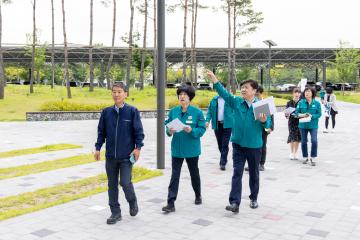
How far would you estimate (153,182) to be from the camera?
7.67 metres

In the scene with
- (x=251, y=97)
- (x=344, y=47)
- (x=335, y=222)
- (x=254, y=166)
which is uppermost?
(x=344, y=47)

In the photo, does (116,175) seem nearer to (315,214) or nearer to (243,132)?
(243,132)

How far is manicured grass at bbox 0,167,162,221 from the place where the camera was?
6.05 metres

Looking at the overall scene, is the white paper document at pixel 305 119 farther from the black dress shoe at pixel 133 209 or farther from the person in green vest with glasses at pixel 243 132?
the black dress shoe at pixel 133 209

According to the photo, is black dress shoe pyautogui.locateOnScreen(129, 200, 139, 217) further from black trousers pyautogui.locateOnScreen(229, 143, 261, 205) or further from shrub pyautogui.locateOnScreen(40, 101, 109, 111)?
shrub pyautogui.locateOnScreen(40, 101, 109, 111)

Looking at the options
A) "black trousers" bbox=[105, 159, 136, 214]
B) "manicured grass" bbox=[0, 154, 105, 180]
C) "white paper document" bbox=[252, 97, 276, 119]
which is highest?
"white paper document" bbox=[252, 97, 276, 119]

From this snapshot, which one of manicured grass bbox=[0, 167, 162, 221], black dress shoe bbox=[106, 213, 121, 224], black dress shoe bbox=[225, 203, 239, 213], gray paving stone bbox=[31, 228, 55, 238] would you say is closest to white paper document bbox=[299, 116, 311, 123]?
manicured grass bbox=[0, 167, 162, 221]

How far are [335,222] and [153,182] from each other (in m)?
3.32

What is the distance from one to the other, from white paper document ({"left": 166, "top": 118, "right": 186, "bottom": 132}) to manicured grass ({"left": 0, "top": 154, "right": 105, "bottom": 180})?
4.23m


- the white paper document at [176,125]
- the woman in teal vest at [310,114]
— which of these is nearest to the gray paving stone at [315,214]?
the white paper document at [176,125]

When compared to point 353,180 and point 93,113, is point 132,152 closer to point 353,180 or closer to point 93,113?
point 353,180

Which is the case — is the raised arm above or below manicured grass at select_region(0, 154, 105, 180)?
above

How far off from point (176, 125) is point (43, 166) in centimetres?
482

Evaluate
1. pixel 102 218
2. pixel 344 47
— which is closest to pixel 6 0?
pixel 102 218
